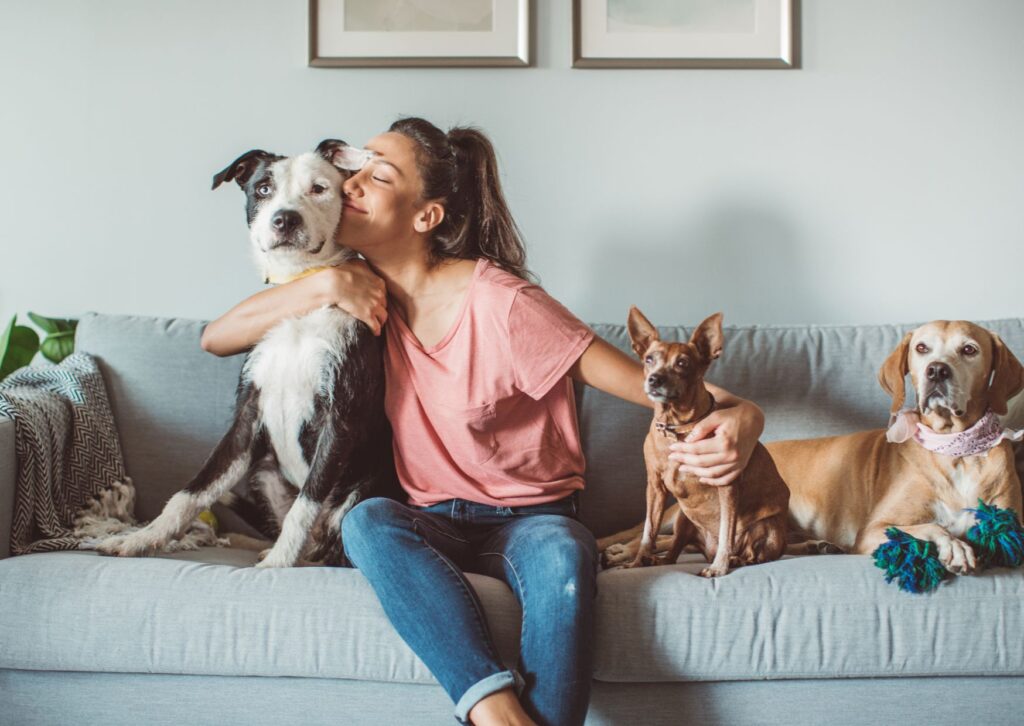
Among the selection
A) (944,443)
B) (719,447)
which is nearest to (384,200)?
(719,447)

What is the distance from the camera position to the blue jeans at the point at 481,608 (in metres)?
1.40

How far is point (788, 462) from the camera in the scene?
2.16m

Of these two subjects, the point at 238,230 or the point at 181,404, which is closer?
the point at 181,404

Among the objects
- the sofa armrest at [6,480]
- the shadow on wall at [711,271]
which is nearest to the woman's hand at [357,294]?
the sofa armrest at [6,480]

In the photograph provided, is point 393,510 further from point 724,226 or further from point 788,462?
point 724,226

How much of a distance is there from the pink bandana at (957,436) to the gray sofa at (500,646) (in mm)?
285

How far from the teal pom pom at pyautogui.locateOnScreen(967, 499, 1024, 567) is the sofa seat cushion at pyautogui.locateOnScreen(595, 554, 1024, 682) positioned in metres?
0.06

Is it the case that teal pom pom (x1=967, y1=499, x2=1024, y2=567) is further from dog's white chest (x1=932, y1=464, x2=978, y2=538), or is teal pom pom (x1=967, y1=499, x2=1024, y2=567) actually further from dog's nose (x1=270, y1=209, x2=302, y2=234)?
dog's nose (x1=270, y1=209, x2=302, y2=234)

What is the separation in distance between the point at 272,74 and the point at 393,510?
1518 mm

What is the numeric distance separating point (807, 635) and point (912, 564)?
224mm

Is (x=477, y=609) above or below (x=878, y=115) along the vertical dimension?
below

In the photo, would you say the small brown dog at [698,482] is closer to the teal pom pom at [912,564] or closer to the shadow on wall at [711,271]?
the teal pom pom at [912,564]

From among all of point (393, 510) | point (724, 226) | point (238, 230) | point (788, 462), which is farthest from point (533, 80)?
point (393, 510)

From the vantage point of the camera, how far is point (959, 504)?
182 centimetres
